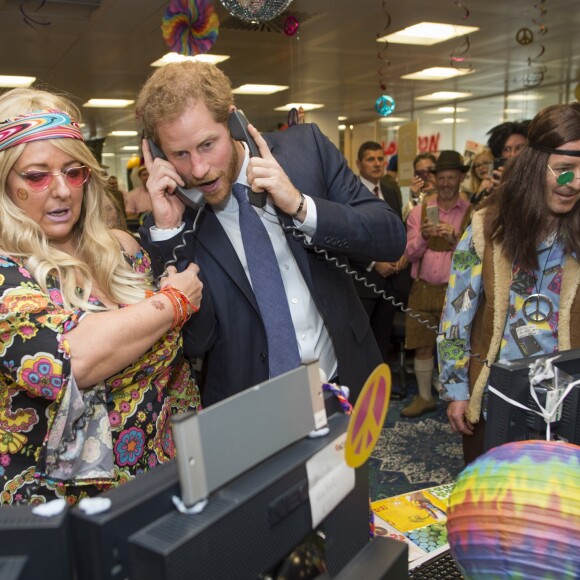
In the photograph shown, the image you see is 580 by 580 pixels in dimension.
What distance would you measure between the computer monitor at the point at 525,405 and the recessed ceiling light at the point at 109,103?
9977 millimetres

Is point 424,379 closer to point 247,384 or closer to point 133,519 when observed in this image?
point 247,384

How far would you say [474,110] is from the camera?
1211 centimetres

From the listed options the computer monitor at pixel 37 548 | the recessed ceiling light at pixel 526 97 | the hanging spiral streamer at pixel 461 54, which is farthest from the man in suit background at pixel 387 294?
the recessed ceiling light at pixel 526 97

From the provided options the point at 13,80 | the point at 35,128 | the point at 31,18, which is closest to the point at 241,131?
the point at 35,128

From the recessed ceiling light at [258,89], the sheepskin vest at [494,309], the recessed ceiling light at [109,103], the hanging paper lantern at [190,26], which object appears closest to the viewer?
the sheepskin vest at [494,309]

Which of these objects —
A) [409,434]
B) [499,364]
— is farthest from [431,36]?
[499,364]

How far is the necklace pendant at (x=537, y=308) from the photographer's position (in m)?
1.69

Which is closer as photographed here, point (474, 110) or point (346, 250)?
point (346, 250)

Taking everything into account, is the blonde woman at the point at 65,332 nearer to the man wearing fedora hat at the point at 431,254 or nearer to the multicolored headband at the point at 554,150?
the multicolored headband at the point at 554,150

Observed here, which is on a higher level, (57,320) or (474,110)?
(474,110)

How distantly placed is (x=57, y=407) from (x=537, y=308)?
125 cm

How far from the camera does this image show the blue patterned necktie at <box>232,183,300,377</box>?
5.05 feet

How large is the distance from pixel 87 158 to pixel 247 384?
66 centimetres

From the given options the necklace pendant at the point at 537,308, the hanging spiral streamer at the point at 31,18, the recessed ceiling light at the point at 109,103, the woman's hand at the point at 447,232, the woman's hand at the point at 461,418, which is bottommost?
the woman's hand at the point at 461,418
